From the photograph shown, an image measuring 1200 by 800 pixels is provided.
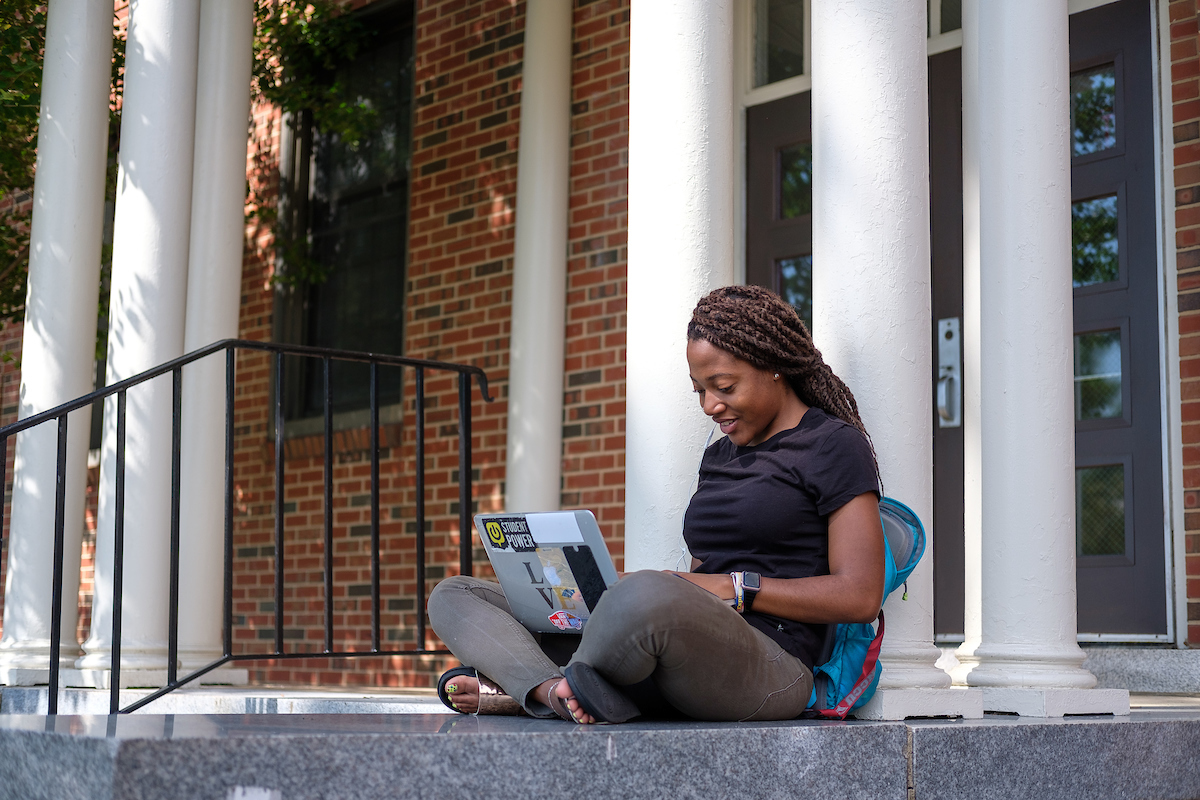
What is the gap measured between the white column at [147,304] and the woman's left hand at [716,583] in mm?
2423

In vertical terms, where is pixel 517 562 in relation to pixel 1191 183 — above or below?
below

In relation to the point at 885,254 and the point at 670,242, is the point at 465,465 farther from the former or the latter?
the point at 885,254

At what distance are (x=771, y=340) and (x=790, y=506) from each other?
349mm

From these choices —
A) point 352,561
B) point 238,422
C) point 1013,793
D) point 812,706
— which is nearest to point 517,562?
point 812,706

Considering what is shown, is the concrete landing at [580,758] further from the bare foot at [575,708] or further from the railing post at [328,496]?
the railing post at [328,496]

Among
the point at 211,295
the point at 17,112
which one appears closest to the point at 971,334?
the point at 211,295

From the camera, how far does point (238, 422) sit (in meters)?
6.97

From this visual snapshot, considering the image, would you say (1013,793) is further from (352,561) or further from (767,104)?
(352,561)

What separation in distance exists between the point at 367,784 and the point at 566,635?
0.99 metres

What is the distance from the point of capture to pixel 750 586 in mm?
2441

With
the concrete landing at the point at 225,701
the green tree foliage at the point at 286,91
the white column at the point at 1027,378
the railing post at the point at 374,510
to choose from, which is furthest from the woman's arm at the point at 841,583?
the green tree foliage at the point at 286,91

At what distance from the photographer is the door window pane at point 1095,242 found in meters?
4.38

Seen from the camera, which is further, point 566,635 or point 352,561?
point 352,561

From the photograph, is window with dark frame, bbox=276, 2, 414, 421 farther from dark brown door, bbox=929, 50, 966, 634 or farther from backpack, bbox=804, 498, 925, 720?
backpack, bbox=804, 498, 925, 720
